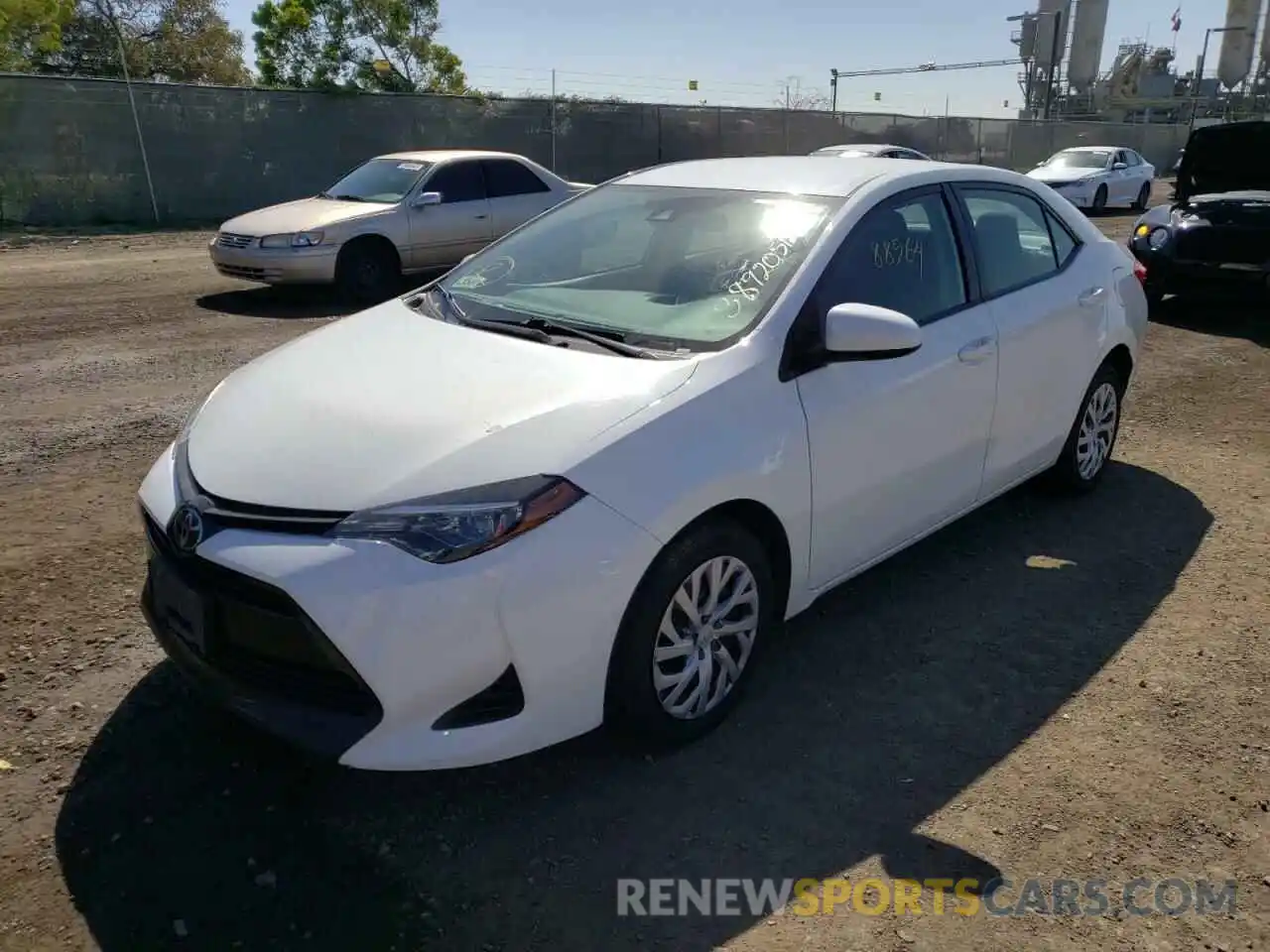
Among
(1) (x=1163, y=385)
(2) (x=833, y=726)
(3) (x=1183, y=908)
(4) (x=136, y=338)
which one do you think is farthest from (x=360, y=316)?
(1) (x=1163, y=385)

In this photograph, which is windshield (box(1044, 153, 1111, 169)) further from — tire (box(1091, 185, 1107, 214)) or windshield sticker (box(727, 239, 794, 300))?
windshield sticker (box(727, 239, 794, 300))

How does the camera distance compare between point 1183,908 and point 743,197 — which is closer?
point 1183,908

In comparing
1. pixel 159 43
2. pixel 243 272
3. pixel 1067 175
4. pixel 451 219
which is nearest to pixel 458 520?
pixel 243 272

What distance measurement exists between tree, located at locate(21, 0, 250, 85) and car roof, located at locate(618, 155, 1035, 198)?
37336 millimetres

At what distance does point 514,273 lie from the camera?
397cm

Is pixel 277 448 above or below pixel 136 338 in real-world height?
above

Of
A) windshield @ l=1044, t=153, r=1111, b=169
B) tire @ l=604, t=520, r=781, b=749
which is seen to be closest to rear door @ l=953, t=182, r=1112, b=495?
tire @ l=604, t=520, r=781, b=749

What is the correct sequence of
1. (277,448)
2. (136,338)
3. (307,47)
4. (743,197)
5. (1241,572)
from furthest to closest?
(307,47)
(136,338)
(1241,572)
(743,197)
(277,448)

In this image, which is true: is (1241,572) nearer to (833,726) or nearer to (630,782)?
(833,726)

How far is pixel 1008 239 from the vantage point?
439 cm

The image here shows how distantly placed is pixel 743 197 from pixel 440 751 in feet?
7.67

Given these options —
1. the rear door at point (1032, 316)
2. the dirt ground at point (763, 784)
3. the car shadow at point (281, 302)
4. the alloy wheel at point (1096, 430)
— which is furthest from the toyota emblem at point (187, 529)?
the car shadow at point (281, 302)

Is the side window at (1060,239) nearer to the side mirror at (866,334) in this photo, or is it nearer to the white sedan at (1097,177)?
the side mirror at (866,334)

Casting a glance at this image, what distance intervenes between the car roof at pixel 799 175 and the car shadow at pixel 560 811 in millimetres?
1664
